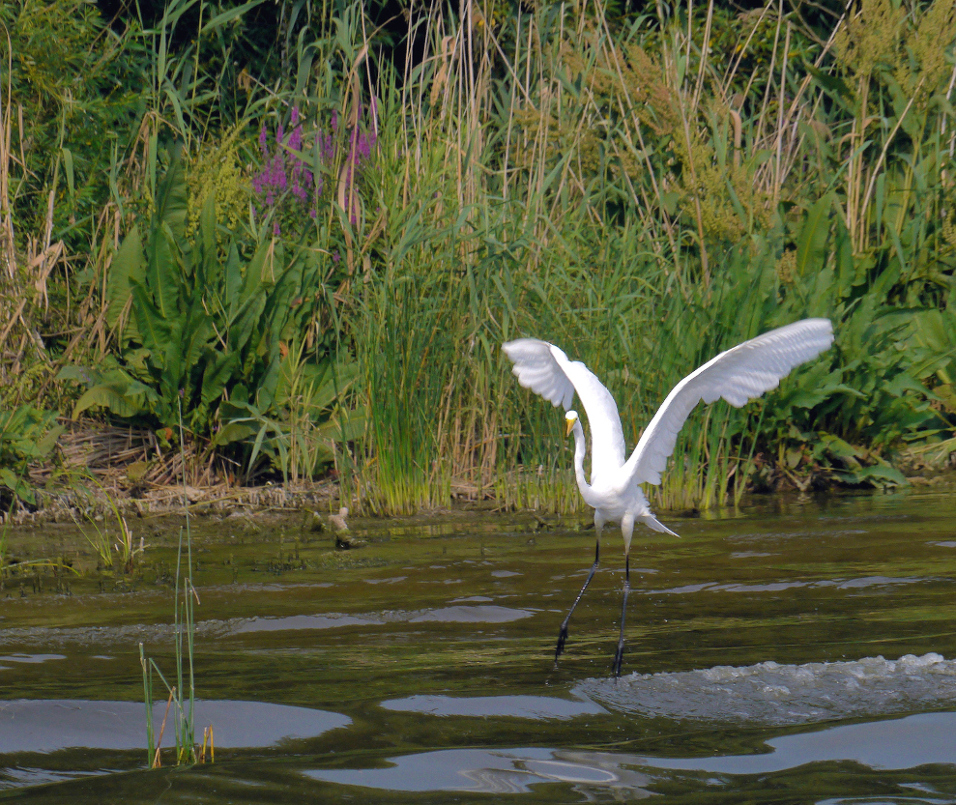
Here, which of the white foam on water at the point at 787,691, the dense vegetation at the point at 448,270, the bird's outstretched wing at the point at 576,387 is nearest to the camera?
the white foam on water at the point at 787,691

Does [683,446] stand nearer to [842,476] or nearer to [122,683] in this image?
[842,476]

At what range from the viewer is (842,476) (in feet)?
21.6

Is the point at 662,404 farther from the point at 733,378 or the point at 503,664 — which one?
the point at 503,664

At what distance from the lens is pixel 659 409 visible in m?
3.92

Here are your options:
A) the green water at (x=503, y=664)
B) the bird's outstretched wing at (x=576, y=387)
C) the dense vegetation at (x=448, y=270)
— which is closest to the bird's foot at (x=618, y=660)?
the green water at (x=503, y=664)

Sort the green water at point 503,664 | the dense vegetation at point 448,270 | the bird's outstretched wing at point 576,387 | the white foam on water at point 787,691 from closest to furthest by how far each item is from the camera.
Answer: the green water at point 503,664, the white foam on water at point 787,691, the bird's outstretched wing at point 576,387, the dense vegetation at point 448,270

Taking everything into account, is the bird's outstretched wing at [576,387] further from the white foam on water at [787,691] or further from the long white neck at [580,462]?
the white foam on water at [787,691]

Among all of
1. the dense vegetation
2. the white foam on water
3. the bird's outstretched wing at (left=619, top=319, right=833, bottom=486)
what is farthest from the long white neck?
the dense vegetation

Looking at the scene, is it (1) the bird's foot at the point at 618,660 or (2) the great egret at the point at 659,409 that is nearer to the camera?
(1) the bird's foot at the point at 618,660

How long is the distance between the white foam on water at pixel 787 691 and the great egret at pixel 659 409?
0.37 meters

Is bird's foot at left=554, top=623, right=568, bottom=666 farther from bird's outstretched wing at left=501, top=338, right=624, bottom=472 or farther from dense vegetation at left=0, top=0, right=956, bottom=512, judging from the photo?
dense vegetation at left=0, top=0, right=956, bottom=512

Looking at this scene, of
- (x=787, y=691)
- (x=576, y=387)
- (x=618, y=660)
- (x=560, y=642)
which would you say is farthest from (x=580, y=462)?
(x=787, y=691)

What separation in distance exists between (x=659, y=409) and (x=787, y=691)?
1095 mm

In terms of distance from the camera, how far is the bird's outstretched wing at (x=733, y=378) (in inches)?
148
